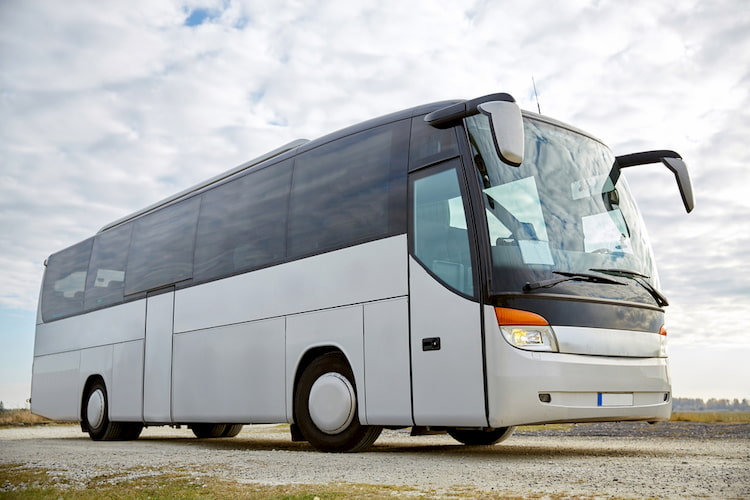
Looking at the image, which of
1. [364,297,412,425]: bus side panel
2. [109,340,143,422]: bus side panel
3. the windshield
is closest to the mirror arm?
the windshield

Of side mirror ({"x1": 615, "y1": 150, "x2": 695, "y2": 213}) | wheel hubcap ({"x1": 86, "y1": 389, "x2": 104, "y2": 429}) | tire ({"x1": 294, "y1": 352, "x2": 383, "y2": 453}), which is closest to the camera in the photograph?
tire ({"x1": 294, "y1": 352, "x2": 383, "y2": 453})

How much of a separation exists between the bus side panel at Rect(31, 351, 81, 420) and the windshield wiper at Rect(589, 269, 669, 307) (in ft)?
33.8

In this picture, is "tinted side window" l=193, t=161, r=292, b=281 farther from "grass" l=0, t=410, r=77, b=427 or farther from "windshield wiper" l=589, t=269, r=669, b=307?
"grass" l=0, t=410, r=77, b=427

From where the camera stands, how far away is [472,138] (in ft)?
25.8

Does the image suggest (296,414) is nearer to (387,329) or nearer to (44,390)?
(387,329)

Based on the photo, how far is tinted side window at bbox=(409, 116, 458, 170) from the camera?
26.3ft

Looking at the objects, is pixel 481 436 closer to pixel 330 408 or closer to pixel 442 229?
pixel 330 408

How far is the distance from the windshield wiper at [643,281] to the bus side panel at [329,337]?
2601 mm

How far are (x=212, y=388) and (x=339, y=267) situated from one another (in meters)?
3.23

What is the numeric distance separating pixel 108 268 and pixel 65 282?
2026 millimetres

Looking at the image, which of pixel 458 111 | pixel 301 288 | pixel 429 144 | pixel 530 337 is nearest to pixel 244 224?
pixel 301 288

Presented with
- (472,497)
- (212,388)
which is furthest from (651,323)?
(212,388)

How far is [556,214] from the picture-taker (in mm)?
7789

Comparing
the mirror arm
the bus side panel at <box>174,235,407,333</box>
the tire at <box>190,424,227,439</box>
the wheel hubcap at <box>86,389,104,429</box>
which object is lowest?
the tire at <box>190,424,227,439</box>
